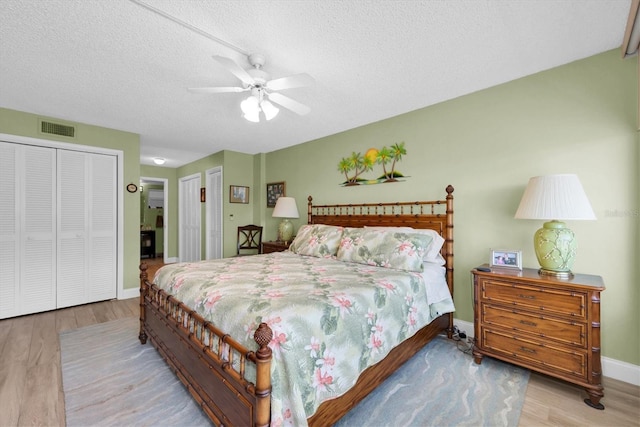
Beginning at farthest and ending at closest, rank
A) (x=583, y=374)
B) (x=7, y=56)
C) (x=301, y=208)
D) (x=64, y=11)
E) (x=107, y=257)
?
(x=301, y=208) < (x=107, y=257) < (x=7, y=56) < (x=583, y=374) < (x=64, y=11)

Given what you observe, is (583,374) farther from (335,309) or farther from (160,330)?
(160,330)

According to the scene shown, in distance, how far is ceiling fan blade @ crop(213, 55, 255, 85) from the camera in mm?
1681

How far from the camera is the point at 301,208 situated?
4.62m

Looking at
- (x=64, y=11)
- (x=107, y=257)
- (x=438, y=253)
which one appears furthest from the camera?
(x=107, y=257)

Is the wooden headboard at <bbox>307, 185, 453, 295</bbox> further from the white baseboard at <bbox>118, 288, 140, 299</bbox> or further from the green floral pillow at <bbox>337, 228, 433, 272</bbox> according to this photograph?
the white baseboard at <bbox>118, 288, 140, 299</bbox>

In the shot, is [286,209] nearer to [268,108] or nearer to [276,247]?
[276,247]

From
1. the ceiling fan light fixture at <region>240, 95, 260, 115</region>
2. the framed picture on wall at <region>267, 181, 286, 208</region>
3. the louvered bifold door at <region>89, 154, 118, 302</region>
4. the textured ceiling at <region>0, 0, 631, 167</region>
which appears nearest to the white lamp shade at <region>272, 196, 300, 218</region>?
the framed picture on wall at <region>267, 181, 286, 208</region>

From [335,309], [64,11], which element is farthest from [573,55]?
[64,11]

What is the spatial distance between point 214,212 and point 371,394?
470cm

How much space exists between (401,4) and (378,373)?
91.0 inches

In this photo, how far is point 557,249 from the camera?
1.99 metres

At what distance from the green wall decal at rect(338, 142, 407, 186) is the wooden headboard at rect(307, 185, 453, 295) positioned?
324 mm

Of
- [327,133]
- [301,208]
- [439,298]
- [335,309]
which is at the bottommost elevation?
[439,298]

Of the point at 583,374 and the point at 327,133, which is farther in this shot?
the point at 327,133
